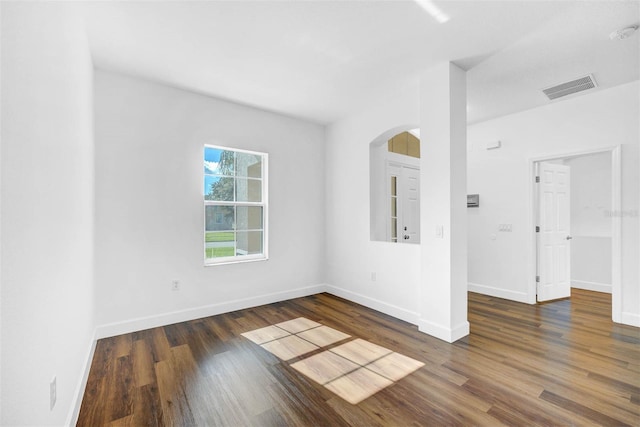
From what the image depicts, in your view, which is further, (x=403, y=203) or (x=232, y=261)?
(x=403, y=203)

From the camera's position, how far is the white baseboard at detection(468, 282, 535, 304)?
424 centimetres

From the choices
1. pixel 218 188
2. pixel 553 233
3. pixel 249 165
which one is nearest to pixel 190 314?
pixel 218 188

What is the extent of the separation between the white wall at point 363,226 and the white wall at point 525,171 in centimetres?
183

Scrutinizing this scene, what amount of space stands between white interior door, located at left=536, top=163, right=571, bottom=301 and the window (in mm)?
4149

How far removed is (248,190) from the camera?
4.19m

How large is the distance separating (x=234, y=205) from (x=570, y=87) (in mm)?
4471

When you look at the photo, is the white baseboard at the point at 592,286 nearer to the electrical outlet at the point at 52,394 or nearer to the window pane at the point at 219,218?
the window pane at the point at 219,218

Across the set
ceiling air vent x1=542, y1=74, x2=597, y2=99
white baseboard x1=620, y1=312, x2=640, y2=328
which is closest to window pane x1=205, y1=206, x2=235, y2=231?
ceiling air vent x1=542, y1=74, x2=597, y2=99

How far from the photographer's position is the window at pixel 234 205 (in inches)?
151

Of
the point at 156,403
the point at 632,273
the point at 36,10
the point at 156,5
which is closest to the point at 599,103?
the point at 632,273

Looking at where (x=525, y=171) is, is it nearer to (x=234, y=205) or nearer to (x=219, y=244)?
(x=234, y=205)

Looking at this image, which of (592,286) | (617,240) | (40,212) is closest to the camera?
(40,212)

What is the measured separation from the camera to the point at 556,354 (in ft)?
8.68

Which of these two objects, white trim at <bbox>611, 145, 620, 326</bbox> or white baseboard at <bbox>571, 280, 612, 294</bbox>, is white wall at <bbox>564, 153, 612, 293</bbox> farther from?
white trim at <bbox>611, 145, 620, 326</bbox>
